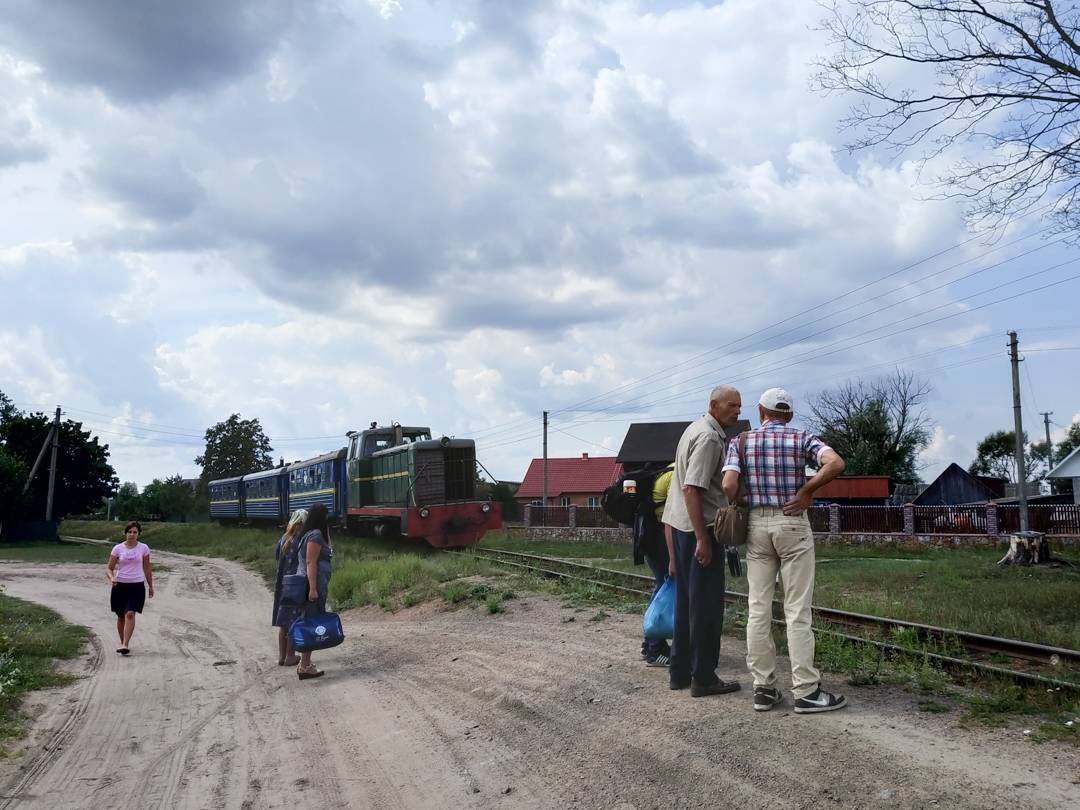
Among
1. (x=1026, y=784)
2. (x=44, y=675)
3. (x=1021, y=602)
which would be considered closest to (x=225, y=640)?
(x=44, y=675)

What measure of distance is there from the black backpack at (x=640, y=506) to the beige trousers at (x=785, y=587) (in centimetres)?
137

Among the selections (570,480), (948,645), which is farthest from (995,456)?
(948,645)

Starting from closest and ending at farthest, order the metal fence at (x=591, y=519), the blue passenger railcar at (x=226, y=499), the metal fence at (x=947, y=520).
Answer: the metal fence at (x=947, y=520), the metal fence at (x=591, y=519), the blue passenger railcar at (x=226, y=499)

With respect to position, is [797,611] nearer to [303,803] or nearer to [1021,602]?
[303,803]

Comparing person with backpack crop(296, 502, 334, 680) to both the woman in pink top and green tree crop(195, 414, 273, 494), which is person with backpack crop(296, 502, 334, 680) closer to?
the woman in pink top

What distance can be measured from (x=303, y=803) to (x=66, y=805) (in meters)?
1.38

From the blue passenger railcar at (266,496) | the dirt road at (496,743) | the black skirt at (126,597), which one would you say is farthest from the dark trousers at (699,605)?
the blue passenger railcar at (266,496)

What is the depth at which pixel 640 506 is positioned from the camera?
6.23 m

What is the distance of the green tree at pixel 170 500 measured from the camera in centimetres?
7288

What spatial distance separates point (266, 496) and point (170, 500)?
47.4 m

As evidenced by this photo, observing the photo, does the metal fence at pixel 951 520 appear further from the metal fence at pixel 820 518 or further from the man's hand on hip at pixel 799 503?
the man's hand on hip at pixel 799 503

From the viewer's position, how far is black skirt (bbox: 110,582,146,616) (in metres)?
9.63

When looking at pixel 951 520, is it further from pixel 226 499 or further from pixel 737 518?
pixel 226 499

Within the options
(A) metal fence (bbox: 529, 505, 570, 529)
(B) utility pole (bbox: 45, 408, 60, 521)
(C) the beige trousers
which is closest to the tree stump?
(C) the beige trousers
